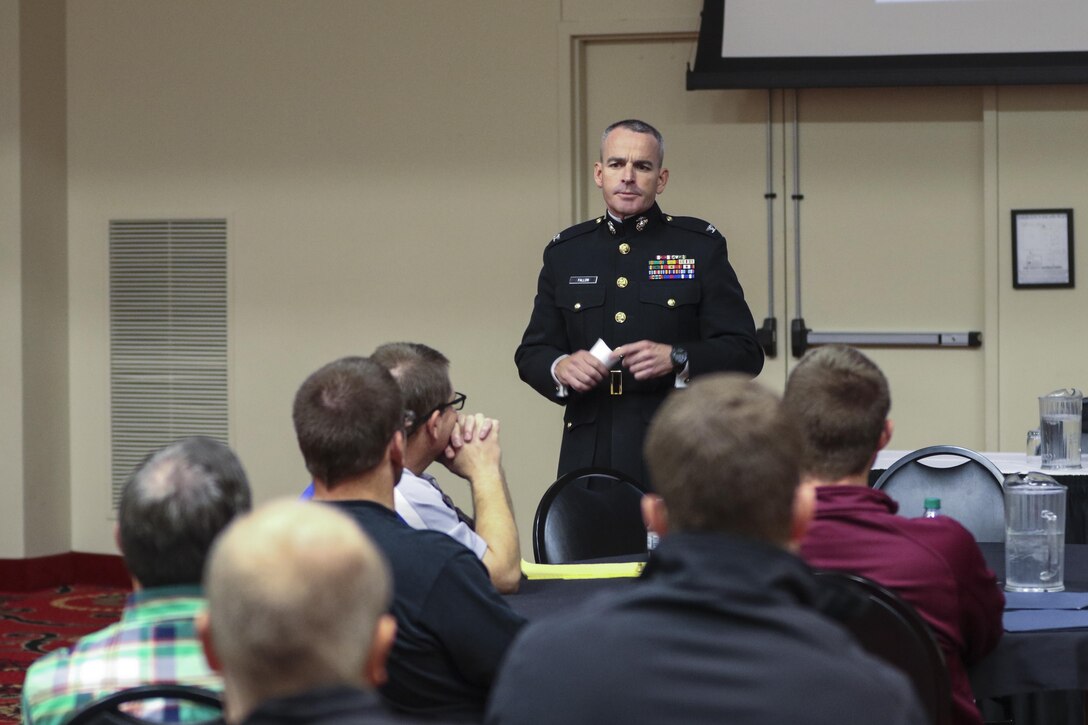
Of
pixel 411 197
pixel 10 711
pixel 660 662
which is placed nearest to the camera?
pixel 660 662

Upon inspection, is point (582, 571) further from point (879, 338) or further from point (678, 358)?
point (879, 338)

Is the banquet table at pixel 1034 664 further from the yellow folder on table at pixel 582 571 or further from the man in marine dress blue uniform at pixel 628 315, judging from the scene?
the man in marine dress blue uniform at pixel 628 315

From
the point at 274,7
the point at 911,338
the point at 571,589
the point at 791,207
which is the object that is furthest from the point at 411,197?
the point at 571,589

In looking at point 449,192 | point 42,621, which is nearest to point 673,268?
point 449,192

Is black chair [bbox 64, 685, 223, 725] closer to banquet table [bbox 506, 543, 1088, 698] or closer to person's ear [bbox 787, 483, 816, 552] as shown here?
person's ear [bbox 787, 483, 816, 552]

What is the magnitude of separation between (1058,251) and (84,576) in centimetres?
467

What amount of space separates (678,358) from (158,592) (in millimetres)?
2243

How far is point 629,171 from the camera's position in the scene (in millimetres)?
3820

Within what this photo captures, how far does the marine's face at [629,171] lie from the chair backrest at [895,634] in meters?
2.07

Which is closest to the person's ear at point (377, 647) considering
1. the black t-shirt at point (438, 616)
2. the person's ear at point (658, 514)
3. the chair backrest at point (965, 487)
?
the person's ear at point (658, 514)

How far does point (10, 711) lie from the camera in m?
4.07

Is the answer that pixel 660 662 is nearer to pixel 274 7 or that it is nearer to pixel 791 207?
pixel 791 207

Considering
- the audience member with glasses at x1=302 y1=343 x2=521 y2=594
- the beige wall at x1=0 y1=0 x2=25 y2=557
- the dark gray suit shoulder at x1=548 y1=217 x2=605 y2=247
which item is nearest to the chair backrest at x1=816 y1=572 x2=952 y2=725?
the audience member with glasses at x1=302 y1=343 x2=521 y2=594

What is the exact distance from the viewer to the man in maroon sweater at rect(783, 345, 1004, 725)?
2.04m
